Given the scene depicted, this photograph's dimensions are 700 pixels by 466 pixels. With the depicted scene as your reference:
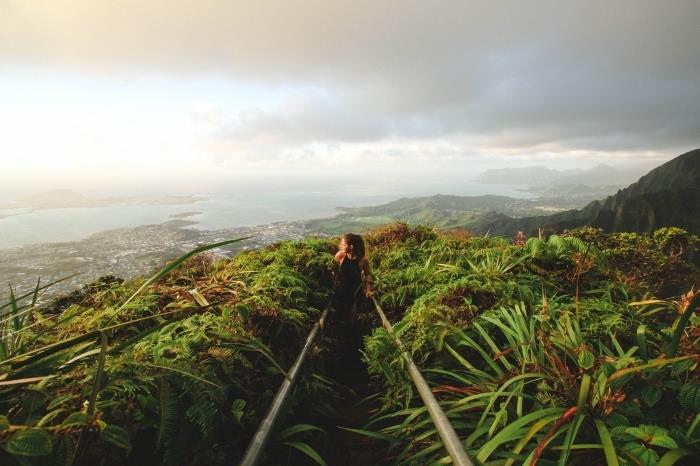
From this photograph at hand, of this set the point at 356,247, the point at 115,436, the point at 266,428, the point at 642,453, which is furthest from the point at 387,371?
the point at 356,247

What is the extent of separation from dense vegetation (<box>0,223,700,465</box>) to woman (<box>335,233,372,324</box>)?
58 cm

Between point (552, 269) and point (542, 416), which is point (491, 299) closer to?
point (552, 269)

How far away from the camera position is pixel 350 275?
4.61 m

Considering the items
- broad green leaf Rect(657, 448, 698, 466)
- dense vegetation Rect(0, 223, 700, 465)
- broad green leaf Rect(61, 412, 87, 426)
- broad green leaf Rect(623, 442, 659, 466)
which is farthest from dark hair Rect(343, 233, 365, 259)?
broad green leaf Rect(61, 412, 87, 426)

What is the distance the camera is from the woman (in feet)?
14.5

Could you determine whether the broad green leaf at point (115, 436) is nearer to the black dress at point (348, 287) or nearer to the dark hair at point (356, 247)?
the black dress at point (348, 287)

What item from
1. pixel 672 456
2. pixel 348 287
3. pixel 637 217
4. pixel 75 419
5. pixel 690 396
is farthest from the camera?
pixel 637 217

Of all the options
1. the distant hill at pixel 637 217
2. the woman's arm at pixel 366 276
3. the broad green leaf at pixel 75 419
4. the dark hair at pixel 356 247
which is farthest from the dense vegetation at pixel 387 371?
the distant hill at pixel 637 217

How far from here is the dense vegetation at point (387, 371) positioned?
126 cm

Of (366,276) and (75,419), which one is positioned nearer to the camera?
(75,419)

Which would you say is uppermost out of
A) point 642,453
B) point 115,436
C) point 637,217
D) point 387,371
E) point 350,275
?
point 115,436

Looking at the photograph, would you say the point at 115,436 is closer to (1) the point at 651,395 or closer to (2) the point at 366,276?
(1) the point at 651,395

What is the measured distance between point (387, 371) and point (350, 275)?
86.4 inches

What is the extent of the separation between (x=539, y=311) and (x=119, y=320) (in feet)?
11.8
